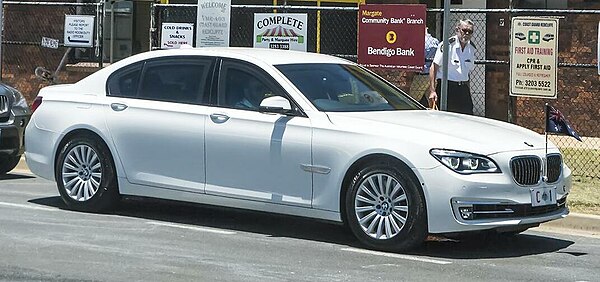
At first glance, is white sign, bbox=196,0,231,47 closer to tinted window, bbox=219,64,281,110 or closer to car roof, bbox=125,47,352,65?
car roof, bbox=125,47,352,65

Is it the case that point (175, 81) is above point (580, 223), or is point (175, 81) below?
above

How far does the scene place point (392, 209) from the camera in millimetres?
8438

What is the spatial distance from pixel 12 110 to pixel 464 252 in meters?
6.07

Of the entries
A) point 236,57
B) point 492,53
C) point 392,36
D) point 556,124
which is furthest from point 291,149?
point 492,53

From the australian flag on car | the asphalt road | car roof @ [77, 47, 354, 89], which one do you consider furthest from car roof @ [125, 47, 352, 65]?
the australian flag on car

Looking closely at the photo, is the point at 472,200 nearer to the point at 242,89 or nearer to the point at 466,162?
the point at 466,162

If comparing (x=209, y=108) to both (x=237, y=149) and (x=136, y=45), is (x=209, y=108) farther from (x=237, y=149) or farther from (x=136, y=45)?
(x=136, y=45)

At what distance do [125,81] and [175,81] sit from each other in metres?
0.55

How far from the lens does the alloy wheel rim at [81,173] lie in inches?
394

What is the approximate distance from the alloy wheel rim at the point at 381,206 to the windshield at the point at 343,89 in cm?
85

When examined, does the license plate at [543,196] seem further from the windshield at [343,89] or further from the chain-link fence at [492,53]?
the chain-link fence at [492,53]

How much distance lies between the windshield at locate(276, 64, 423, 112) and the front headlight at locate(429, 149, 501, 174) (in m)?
1.17

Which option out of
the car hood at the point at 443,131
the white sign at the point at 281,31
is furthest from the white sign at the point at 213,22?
the car hood at the point at 443,131

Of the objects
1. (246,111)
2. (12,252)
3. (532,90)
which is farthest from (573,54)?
(12,252)
